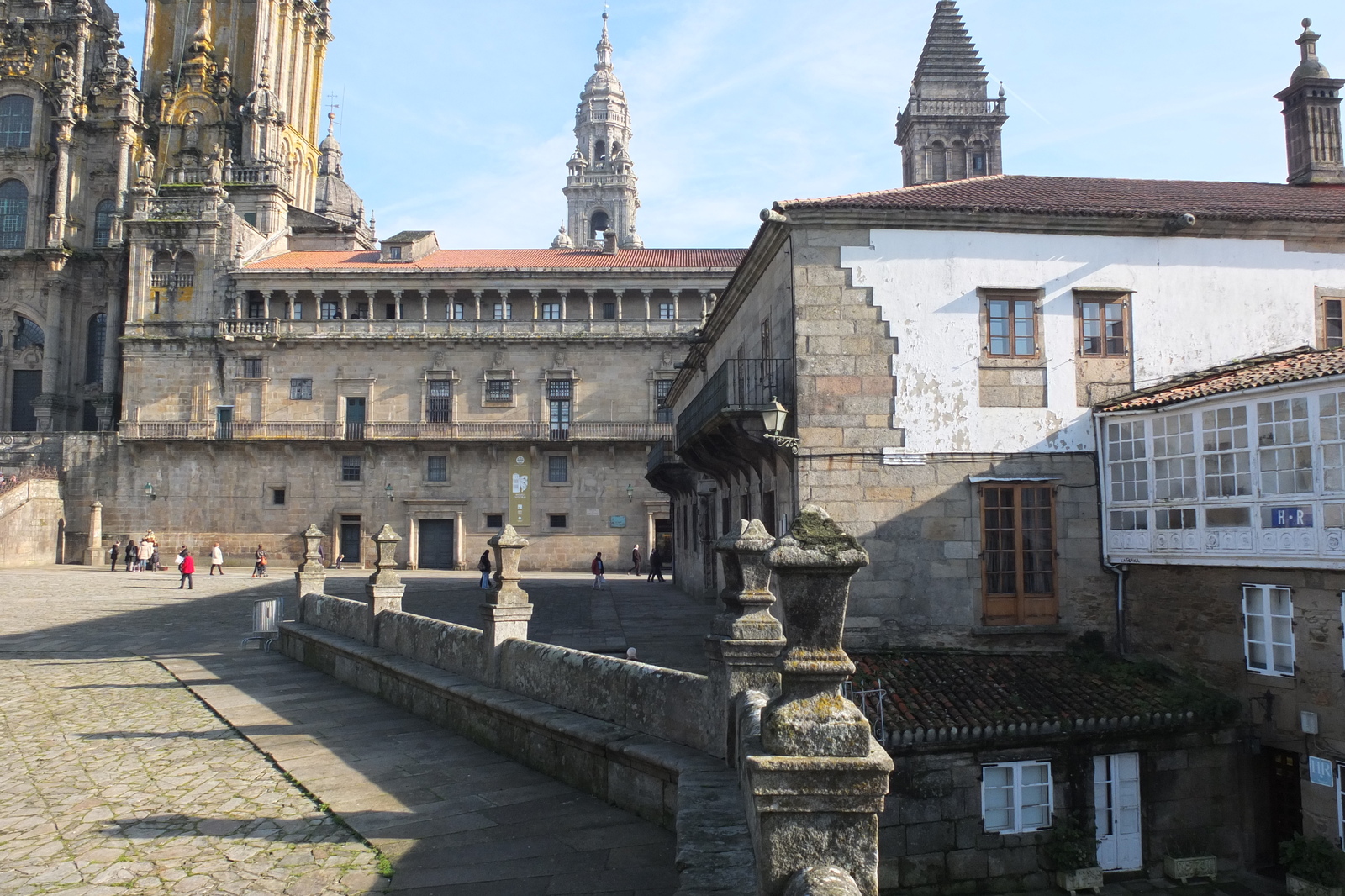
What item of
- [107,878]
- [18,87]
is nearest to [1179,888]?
[107,878]

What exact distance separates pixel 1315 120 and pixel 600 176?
2554 inches

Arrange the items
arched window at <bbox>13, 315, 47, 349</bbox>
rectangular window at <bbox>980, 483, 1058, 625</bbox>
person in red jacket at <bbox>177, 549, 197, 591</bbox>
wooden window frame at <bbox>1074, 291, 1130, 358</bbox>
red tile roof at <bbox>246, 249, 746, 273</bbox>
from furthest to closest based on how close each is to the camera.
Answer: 1. arched window at <bbox>13, 315, 47, 349</bbox>
2. red tile roof at <bbox>246, 249, 746, 273</bbox>
3. person in red jacket at <bbox>177, 549, 197, 591</bbox>
4. wooden window frame at <bbox>1074, 291, 1130, 358</bbox>
5. rectangular window at <bbox>980, 483, 1058, 625</bbox>

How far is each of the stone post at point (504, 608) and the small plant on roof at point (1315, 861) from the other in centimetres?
955

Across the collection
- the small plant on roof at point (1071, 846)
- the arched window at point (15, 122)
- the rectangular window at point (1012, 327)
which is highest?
the arched window at point (15, 122)

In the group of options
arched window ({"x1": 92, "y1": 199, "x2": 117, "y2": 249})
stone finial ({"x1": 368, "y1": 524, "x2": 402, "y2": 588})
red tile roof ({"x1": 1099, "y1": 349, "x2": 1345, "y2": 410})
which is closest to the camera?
red tile roof ({"x1": 1099, "y1": 349, "x2": 1345, "y2": 410})

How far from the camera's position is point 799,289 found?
Result: 13.9 meters

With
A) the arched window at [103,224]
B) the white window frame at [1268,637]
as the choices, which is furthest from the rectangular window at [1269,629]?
the arched window at [103,224]

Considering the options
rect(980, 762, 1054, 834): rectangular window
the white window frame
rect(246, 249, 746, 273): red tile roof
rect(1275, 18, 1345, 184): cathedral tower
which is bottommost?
rect(980, 762, 1054, 834): rectangular window

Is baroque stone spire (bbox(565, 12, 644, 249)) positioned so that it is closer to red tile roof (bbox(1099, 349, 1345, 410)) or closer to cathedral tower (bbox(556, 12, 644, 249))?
cathedral tower (bbox(556, 12, 644, 249))

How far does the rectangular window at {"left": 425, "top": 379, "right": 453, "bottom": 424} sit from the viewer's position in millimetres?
40406

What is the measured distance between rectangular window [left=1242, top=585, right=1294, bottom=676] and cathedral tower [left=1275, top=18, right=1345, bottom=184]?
10.6 metres

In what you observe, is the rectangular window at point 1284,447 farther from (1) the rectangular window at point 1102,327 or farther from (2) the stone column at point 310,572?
(2) the stone column at point 310,572

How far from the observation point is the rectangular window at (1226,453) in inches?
468

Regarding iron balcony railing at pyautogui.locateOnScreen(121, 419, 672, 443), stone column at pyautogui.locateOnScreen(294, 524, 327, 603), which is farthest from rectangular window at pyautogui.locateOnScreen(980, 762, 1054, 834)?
iron balcony railing at pyautogui.locateOnScreen(121, 419, 672, 443)
